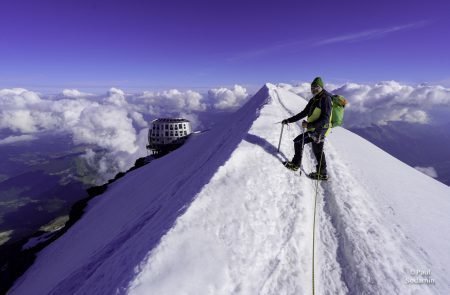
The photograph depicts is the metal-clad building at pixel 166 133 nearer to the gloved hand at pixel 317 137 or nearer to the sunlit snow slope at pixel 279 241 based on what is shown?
the gloved hand at pixel 317 137

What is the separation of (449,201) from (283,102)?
1722cm

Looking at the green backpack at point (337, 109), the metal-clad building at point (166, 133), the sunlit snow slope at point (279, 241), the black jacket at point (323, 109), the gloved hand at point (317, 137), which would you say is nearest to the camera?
the sunlit snow slope at point (279, 241)

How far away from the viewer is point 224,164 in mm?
10648

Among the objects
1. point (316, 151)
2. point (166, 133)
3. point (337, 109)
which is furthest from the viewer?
point (166, 133)

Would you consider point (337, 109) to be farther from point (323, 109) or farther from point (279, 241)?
point (279, 241)

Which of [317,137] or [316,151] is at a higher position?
[317,137]

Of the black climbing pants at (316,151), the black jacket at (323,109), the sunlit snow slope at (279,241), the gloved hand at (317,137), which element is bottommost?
the sunlit snow slope at (279,241)

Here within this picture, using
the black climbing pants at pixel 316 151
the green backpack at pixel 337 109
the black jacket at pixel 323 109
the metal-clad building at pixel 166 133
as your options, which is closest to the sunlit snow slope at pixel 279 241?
the black climbing pants at pixel 316 151

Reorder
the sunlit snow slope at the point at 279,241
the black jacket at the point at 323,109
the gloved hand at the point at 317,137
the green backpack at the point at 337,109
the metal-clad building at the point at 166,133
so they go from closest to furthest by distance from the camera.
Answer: the sunlit snow slope at the point at 279,241 → the black jacket at the point at 323,109 → the gloved hand at the point at 317,137 → the green backpack at the point at 337,109 → the metal-clad building at the point at 166,133

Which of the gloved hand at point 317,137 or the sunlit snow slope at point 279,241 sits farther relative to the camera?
the gloved hand at point 317,137

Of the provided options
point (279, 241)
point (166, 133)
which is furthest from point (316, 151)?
point (166, 133)

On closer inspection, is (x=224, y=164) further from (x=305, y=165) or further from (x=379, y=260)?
(x=379, y=260)

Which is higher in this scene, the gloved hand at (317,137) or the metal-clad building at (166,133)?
the gloved hand at (317,137)

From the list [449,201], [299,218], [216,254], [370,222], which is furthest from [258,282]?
[449,201]
